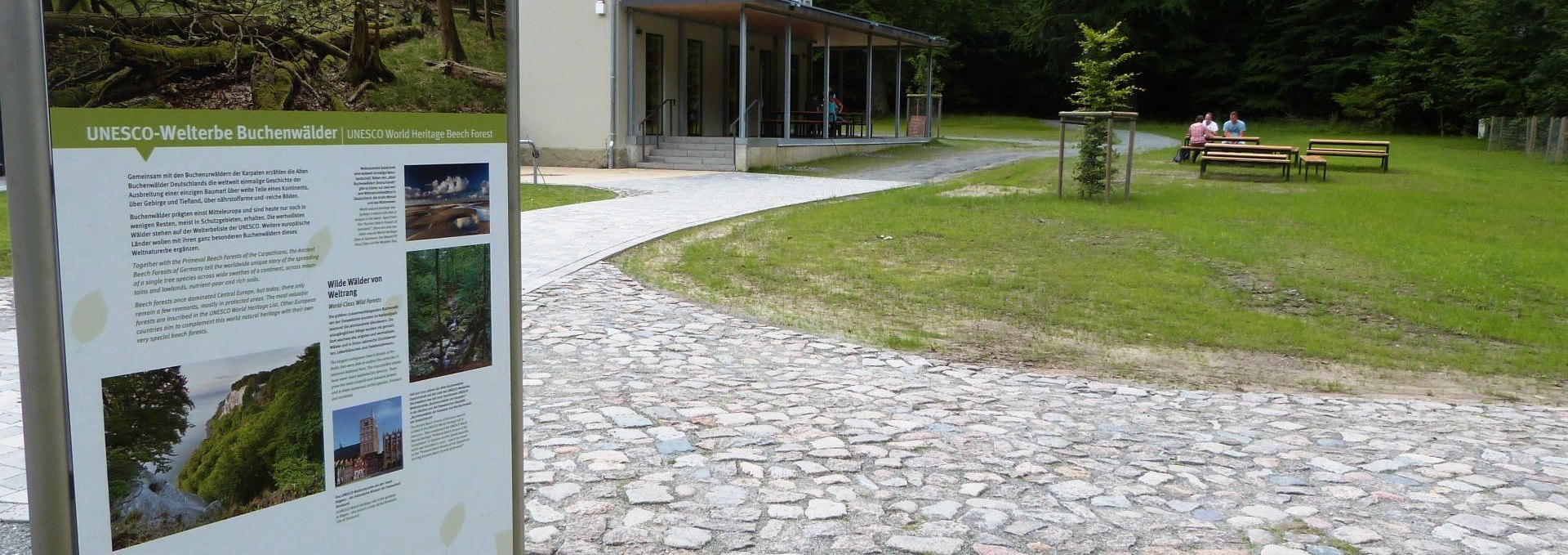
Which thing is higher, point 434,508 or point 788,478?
point 434,508

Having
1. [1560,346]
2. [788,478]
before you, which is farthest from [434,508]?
[1560,346]

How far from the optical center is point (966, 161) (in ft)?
90.2

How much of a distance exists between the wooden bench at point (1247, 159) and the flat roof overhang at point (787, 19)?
8760mm

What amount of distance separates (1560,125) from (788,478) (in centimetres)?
3148

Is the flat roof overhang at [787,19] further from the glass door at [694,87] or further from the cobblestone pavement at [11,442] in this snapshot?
the cobblestone pavement at [11,442]

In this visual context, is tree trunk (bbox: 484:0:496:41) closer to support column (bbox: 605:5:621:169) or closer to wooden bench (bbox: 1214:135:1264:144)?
support column (bbox: 605:5:621:169)

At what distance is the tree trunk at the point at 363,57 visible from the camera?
111 inches

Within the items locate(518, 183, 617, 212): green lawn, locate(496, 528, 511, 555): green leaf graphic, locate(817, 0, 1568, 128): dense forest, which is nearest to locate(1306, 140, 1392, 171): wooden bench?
locate(518, 183, 617, 212): green lawn

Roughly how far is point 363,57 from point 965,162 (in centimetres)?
2502

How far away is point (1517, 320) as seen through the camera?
31.5 ft

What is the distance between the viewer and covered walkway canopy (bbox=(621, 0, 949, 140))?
2417 cm

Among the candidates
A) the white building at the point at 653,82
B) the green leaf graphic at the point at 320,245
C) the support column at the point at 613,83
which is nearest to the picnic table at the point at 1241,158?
the white building at the point at 653,82

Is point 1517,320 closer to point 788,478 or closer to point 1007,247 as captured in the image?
point 1007,247

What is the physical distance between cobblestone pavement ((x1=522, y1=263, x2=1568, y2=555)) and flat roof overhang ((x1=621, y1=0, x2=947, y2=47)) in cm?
1716
